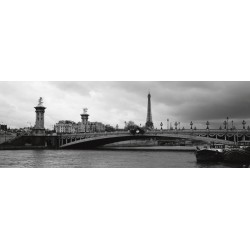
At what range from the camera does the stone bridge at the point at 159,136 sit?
10478 millimetres

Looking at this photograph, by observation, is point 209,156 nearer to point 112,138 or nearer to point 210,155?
point 210,155

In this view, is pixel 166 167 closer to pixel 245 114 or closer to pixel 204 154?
pixel 245 114

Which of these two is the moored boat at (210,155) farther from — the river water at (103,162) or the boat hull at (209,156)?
the river water at (103,162)

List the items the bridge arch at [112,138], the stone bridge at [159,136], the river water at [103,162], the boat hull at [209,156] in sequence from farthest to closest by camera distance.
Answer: the bridge arch at [112,138], the stone bridge at [159,136], the boat hull at [209,156], the river water at [103,162]

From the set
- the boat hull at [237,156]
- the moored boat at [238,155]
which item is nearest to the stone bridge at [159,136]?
the moored boat at [238,155]

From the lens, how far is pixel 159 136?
47.3 ft

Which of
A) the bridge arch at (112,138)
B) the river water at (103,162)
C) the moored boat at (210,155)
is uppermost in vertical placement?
the bridge arch at (112,138)

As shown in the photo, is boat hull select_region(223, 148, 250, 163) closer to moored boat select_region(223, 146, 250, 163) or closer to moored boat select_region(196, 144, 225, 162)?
moored boat select_region(223, 146, 250, 163)

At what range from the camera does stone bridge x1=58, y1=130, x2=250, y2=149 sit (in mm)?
10478

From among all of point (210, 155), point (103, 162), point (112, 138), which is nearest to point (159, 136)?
point (112, 138)

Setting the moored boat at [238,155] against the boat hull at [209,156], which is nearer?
the moored boat at [238,155]

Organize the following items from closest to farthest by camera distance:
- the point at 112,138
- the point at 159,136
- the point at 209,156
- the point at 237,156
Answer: the point at 237,156 < the point at 209,156 < the point at 159,136 < the point at 112,138

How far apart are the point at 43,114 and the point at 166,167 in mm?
3383
